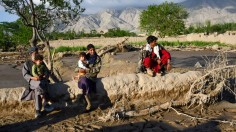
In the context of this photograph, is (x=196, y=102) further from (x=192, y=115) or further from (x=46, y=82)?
(x=46, y=82)

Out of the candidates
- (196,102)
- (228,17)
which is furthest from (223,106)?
(228,17)

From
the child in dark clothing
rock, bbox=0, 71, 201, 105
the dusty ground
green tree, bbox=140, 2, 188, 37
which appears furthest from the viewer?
green tree, bbox=140, 2, 188, 37

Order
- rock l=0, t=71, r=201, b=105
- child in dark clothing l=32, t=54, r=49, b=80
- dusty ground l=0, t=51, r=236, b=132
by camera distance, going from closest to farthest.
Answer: dusty ground l=0, t=51, r=236, b=132
child in dark clothing l=32, t=54, r=49, b=80
rock l=0, t=71, r=201, b=105

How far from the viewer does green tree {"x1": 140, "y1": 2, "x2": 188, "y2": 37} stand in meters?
47.3

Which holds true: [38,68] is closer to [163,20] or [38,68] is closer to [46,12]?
[46,12]

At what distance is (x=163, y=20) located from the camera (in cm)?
4803

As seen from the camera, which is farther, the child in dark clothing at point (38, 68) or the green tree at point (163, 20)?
the green tree at point (163, 20)

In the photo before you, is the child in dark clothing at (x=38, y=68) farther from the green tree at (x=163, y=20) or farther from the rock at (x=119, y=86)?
the green tree at (x=163, y=20)

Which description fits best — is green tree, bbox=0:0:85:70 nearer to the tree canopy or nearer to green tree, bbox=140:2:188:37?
the tree canopy

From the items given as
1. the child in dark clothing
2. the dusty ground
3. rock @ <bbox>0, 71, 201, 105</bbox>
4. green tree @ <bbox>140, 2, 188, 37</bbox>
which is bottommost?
the dusty ground

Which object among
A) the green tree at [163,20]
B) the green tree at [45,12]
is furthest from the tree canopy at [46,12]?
the green tree at [163,20]

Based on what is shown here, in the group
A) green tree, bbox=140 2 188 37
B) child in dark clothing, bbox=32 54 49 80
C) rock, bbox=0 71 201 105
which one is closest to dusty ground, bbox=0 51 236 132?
rock, bbox=0 71 201 105

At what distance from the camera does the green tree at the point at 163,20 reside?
4731 cm

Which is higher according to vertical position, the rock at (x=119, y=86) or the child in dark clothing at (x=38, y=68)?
the child in dark clothing at (x=38, y=68)
